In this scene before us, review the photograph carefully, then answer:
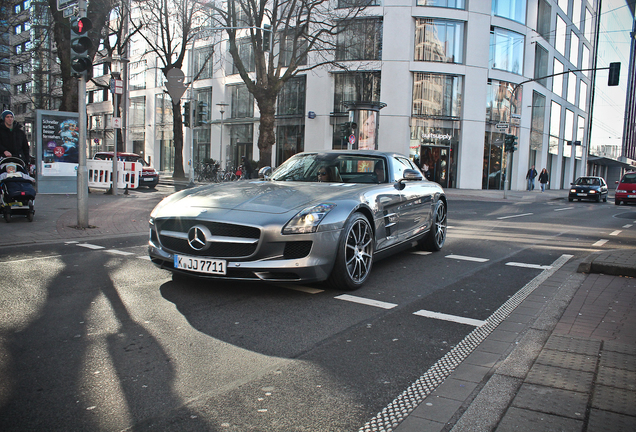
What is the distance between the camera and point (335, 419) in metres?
2.49

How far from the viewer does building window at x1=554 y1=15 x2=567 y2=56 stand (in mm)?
42859

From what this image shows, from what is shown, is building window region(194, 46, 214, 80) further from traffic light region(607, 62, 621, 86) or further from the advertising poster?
traffic light region(607, 62, 621, 86)

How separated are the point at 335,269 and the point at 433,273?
1767mm

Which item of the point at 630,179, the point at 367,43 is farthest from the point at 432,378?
the point at 367,43

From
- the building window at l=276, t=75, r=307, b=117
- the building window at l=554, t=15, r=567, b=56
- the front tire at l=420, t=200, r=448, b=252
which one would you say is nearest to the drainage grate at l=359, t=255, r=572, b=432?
the front tire at l=420, t=200, r=448, b=252

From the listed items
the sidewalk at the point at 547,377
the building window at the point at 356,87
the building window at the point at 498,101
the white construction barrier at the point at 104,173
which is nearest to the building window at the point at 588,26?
the building window at the point at 498,101

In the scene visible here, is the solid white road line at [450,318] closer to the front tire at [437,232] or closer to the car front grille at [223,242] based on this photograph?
the car front grille at [223,242]

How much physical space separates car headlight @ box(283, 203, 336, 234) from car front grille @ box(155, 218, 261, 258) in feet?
0.96

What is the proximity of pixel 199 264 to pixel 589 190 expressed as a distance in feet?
90.5

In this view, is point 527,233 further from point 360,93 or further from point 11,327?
point 360,93

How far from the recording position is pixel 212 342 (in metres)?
3.54

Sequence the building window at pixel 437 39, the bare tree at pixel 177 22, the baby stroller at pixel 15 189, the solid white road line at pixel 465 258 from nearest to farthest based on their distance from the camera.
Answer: the solid white road line at pixel 465 258 → the baby stroller at pixel 15 189 → the bare tree at pixel 177 22 → the building window at pixel 437 39

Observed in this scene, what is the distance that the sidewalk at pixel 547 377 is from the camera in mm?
2451

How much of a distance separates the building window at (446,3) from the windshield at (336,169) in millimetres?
28777
